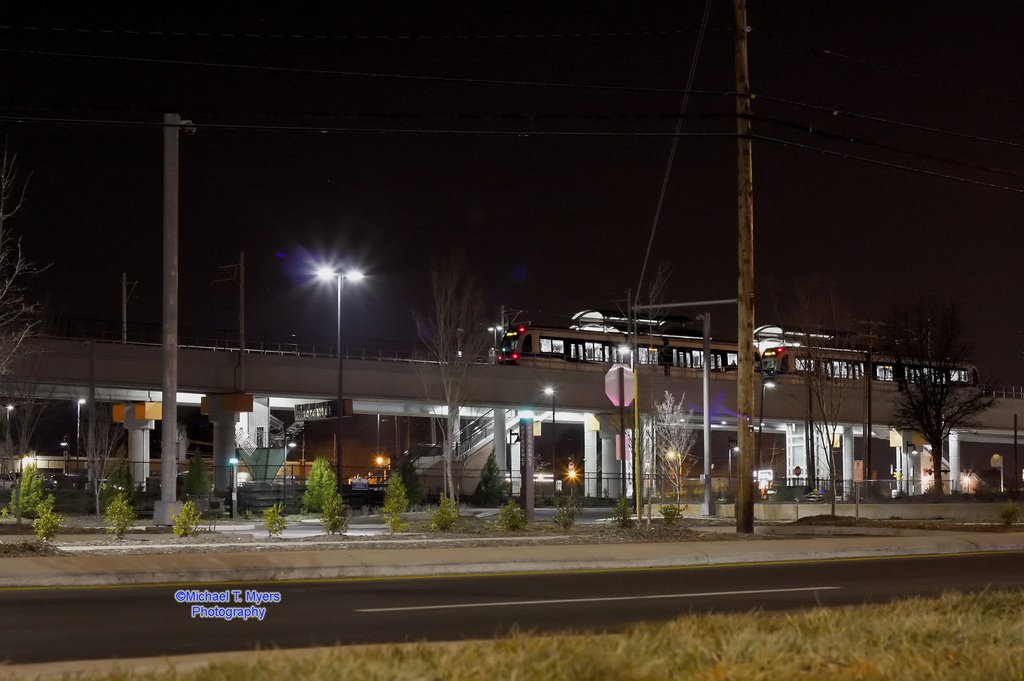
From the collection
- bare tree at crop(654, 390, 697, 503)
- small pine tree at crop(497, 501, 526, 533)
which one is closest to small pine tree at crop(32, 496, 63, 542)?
small pine tree at crop(497, 501, 526, 533)

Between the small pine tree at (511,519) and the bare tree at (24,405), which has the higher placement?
the bare tree at (24,405)

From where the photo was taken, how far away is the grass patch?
7520 mm

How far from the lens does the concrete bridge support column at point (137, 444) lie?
46.6 meters

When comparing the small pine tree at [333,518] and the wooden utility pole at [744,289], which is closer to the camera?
the wooden utility pole at [744,289]

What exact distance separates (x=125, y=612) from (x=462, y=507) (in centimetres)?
4081

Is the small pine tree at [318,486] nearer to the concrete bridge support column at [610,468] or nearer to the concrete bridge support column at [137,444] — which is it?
the concrete bridge support column at [137,444]

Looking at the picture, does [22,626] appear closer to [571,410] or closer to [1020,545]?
[1020,545]

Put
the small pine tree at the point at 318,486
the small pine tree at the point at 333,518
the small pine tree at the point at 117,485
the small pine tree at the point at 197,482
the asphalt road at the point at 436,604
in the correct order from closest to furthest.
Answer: the asphalt road at the point at 436,604
the small pine tree at the point at 333,518
the small pine tree at the point at 117,485
the small pine tree at the point at 318,486
the small pine tree at the point at 197,482

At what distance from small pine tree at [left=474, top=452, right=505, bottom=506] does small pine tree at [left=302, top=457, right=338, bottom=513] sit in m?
10.7

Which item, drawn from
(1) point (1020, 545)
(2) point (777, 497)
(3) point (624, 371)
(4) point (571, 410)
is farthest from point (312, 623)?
(4) point (571, 410)

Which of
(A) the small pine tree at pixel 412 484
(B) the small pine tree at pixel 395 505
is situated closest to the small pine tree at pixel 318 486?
(A) the small pine tree at pixel 412 484

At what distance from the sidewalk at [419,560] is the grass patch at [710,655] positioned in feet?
27.2

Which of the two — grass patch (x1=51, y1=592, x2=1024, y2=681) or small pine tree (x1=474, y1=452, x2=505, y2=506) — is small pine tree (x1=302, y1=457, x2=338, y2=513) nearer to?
small pine tree (x1=474, y1=452, x2=505, y2=506)

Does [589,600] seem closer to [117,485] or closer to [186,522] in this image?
[186,522]
